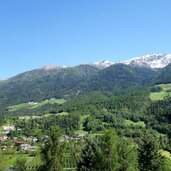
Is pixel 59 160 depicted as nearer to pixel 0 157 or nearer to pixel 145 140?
pixel 0 157

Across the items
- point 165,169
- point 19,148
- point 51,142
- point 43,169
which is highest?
point 51,142

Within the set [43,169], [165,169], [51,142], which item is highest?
[51,142]

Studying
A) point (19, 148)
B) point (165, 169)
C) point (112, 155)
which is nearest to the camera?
point (112, 155)

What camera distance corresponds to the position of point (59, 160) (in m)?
58.3

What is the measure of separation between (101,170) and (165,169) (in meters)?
15.2

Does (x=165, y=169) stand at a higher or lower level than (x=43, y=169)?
lower

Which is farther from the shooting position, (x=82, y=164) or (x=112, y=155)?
(x=82, y=164)

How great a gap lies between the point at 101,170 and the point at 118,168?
104 inches

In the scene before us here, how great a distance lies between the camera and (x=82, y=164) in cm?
6806

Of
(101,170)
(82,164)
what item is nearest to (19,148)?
(82,164)

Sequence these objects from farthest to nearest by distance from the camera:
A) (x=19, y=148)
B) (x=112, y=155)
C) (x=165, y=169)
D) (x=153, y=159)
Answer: (x=19, y=148)
(x=165, y=169)
(x=153, y=159)
(x=112, y=155)

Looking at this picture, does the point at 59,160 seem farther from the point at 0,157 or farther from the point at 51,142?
the point at 0,157

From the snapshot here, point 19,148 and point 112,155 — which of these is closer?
point 112,155

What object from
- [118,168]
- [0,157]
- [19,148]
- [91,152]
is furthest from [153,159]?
[19,148]
